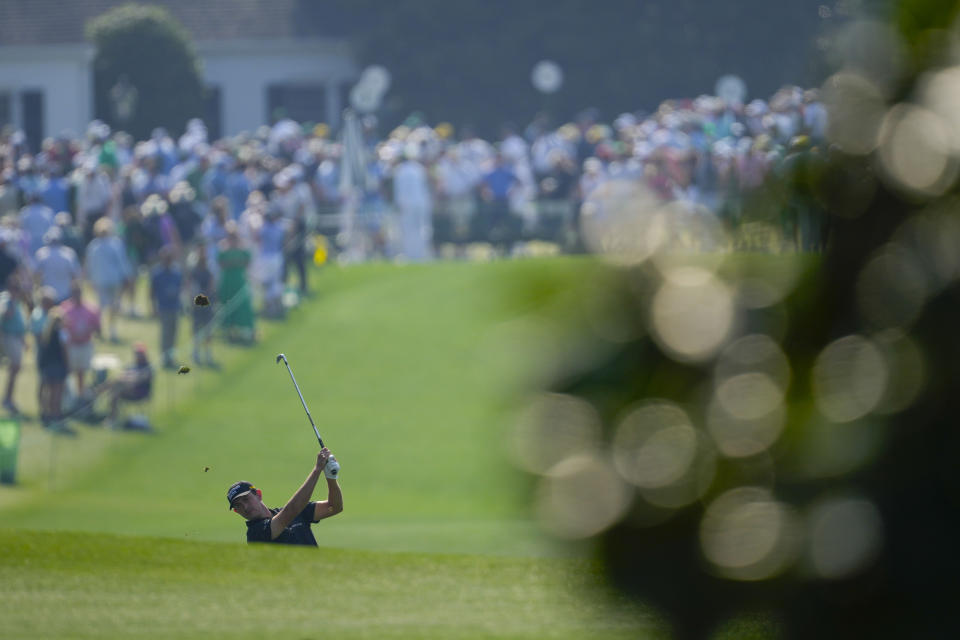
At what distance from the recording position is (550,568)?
9.29 metres

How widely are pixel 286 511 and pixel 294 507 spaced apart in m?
0.10

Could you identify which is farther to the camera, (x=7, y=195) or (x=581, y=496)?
(x=7, y=195)

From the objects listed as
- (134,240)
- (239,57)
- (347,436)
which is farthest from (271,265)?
(239,57)

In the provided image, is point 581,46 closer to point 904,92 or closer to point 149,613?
point 149,613

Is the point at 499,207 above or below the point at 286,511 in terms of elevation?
above

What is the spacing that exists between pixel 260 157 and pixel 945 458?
2375 cm

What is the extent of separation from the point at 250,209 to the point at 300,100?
21300mm

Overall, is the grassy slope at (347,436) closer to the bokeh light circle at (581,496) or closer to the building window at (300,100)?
the bokeh light circle at (581,496)

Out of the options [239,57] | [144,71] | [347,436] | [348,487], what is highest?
[239,57]

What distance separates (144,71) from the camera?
39906 millimetres

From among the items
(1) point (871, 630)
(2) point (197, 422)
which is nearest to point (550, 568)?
(1) point (871, 630)

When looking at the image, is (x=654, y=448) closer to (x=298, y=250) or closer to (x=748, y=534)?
(x=748, y=534)

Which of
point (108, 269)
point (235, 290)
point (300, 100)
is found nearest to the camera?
point (235, 290)

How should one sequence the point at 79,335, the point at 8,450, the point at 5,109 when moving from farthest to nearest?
the point at 5,109 < the point at 79,335 < the point at 8,450
